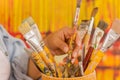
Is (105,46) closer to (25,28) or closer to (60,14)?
(25,28)

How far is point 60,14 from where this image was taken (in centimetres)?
67

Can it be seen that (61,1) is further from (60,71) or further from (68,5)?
(60,71)

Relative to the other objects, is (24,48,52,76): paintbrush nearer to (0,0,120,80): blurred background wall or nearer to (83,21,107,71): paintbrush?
(83,21,107,71): paintbrush

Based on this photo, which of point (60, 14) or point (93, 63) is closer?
point (93, 63)

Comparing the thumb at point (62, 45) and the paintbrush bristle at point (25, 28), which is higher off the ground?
the paintbrush bristle at point (25, 28)

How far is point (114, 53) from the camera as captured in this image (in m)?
0.67

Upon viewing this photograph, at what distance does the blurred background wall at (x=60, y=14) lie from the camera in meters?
0.66

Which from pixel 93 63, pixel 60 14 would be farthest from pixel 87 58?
pixel 60 14

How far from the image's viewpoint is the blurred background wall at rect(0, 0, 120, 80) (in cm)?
66

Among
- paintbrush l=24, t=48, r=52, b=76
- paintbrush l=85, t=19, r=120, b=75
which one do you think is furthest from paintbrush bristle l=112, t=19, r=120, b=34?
paintbrush l=24, t=48, r=52, b=76

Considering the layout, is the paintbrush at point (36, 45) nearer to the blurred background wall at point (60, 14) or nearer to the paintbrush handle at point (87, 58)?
the paintbrush handle at point (87, 58)

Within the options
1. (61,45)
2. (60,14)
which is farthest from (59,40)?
(60,14)

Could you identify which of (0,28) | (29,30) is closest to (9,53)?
(0,28)

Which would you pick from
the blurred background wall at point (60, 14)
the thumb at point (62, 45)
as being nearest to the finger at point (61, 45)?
the thumb at point (62, 45)
